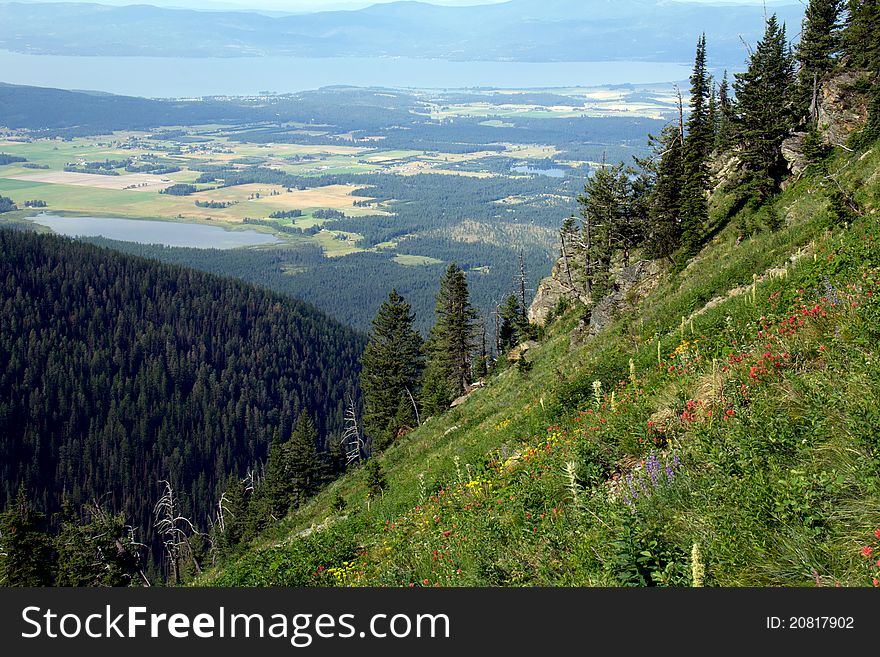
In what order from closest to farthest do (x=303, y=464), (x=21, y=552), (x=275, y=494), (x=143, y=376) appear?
(x=21, y=552) < (x=275, y=494) < (x=303, y=464) < (x=143, y=376)

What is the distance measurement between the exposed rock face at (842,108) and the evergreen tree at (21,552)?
43919 millimetres

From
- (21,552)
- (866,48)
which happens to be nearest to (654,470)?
(866,48)

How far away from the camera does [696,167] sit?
35750mm

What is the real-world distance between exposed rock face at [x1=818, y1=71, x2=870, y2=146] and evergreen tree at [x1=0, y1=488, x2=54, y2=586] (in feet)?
144

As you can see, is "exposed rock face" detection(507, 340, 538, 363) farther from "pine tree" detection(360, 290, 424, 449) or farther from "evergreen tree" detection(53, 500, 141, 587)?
"evergreen tree" detection(53, 500, 141, 587)

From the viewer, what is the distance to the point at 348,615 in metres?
5.24

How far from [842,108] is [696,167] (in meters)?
6.95

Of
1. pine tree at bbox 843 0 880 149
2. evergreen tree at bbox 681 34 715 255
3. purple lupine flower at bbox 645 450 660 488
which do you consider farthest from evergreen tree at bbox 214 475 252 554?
purple lupine flower at bbox 645 450 660 488

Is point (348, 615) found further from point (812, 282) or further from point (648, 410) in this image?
point (812, 282)

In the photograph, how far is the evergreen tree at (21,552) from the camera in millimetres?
33594

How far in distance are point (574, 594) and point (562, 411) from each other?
863cm

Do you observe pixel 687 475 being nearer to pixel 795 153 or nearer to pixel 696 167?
pixel 795 153

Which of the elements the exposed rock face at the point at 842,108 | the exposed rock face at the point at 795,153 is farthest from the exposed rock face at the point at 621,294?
the exposed rock face at the point at 842,108

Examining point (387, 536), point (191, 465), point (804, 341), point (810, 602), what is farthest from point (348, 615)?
point (191, 465)
